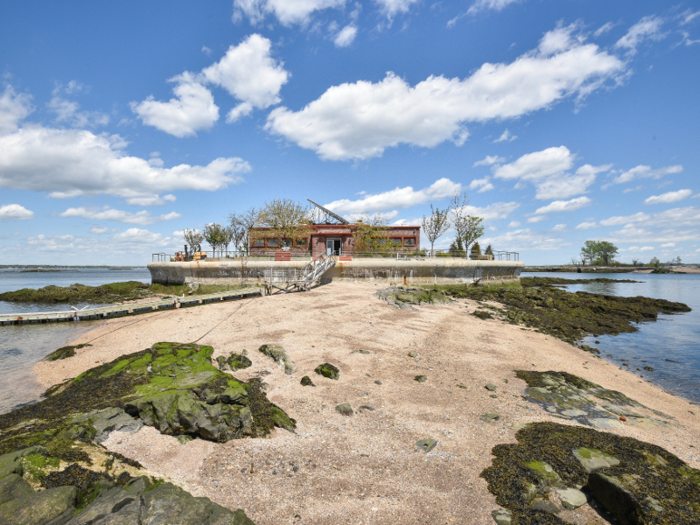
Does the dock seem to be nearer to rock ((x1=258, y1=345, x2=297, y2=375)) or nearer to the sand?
the sand

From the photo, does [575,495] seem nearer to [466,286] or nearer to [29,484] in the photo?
[29,484]

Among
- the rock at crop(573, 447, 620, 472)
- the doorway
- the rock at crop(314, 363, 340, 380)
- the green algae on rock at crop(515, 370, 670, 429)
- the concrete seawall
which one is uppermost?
the doorway

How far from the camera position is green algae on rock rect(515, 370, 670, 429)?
8172mm

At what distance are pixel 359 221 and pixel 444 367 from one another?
3972 centimetres

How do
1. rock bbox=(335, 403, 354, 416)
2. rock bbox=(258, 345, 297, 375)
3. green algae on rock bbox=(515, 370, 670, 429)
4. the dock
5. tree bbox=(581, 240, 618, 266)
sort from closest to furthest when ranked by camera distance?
rock bbox=(335, 403, 354, 416) → green algae on rock bbox=(515, 370, 670, 429) → rock bbox=(258, 345, 297, 375) → the dock → tree bbox=(581, 240, 618, 266)

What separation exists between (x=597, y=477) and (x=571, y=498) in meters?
0.54

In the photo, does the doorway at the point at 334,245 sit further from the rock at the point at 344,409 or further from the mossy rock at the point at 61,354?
the rock at the point at 344,409

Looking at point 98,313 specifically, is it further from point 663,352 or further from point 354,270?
point 663,352

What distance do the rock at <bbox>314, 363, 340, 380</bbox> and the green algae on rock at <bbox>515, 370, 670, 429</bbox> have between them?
5.68m

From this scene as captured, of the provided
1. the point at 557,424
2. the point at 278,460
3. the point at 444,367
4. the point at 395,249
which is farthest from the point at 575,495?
the point at 395,249

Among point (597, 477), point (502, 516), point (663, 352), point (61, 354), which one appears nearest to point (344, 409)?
point (502, 516)

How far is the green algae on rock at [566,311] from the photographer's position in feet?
68.6

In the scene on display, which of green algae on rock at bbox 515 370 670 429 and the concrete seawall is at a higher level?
the concrete seawall

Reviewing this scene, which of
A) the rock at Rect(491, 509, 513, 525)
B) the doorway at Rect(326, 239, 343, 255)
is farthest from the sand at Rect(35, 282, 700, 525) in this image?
the doorway at Rect(326, 239, 343, 255)
